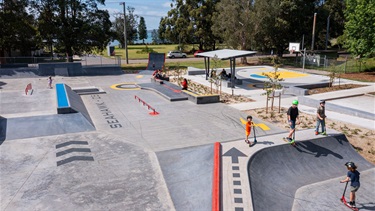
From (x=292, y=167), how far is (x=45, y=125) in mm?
11965

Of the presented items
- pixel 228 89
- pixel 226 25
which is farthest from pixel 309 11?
pixel 228 89

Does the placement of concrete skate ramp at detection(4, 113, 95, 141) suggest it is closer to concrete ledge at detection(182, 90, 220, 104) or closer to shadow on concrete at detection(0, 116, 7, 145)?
shadow on concrete at detection(0, 116, 7, 145)

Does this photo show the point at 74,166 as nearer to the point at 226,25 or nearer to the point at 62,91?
the point at 62,91

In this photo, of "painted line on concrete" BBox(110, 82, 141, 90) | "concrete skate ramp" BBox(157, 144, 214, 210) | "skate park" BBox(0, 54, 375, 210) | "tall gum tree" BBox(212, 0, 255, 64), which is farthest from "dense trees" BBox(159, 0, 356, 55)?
"concrete skate ramp" BBox(157, 144, 214, 210)

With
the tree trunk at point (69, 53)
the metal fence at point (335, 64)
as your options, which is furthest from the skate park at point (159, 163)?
the metal fence at point (335, 64)

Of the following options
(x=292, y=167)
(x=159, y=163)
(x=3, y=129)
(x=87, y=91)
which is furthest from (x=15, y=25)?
(x=292, y=167)

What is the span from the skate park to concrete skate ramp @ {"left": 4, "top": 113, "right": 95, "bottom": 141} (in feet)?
0.16

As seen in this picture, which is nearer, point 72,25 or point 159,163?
point 159,163

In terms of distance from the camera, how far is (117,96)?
77.6 feet

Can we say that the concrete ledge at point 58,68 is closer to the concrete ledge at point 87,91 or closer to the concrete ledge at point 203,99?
the concrete ledge at point 87,91

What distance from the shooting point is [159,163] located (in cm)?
1142

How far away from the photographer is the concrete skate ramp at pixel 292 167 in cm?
920

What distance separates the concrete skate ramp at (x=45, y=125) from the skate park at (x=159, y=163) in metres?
0.05

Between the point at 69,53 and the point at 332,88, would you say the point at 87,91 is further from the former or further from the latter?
the point at 332,88
